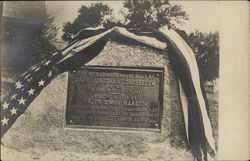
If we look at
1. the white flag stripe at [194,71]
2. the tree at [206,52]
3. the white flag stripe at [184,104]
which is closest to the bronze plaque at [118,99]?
the white flag stripe at [184,104]

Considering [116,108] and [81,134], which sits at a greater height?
[116,108]

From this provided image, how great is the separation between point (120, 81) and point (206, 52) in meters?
1.27

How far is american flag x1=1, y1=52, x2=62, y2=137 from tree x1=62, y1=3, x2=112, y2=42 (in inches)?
13.1

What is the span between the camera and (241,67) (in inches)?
195

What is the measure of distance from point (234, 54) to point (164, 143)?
5.12ft

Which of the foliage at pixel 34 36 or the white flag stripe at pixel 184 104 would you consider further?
the foliage at pixel 34 36

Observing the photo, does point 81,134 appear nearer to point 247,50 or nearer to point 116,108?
point 116,108

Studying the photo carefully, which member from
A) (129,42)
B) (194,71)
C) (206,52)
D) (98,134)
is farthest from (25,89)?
(206,52)

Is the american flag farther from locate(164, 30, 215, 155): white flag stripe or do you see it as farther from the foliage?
locate(164, 30, 215, 155): white flag stripe

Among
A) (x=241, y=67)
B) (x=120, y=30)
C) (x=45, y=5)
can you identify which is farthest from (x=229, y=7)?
(x=45, y=5)

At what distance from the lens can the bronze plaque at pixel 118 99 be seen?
4.96 m

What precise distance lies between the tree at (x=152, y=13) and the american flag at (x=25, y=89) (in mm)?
1171

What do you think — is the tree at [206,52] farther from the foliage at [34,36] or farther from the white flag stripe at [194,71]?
the foliage at [34,36]

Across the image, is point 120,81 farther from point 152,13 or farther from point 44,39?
point 44,39
